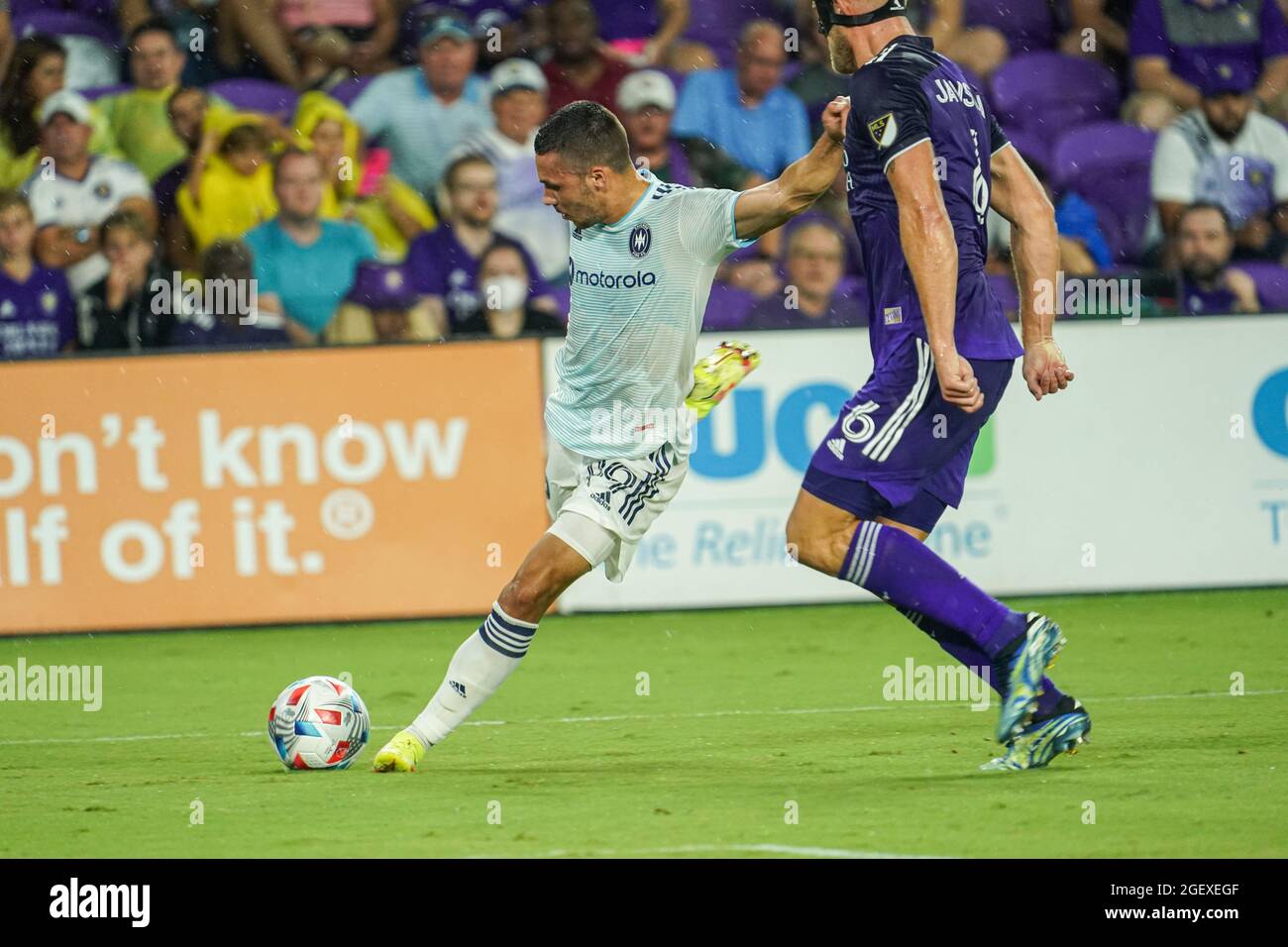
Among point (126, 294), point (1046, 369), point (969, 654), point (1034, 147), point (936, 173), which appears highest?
point (1034, 147)

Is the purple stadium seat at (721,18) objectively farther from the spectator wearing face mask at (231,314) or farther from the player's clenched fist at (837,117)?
the player's clenched fist at (837,117)

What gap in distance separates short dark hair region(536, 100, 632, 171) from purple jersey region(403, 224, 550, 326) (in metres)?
6.02

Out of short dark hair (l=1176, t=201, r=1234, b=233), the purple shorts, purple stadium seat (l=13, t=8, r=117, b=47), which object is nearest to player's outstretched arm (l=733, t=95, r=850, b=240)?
the purple shorts

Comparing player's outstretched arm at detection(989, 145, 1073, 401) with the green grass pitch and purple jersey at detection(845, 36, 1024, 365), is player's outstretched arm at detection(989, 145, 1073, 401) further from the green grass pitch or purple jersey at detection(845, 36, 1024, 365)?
the green grass pitch

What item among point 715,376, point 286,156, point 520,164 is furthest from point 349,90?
point 715,376

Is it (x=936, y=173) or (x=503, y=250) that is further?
(x=503, y=250)

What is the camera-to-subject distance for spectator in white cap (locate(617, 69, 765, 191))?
45.2 feet

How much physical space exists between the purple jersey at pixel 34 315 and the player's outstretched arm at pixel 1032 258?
7964 mm

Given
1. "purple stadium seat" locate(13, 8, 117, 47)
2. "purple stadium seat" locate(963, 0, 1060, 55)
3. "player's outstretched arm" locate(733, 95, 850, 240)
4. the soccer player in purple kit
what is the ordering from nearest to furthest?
the soccer player in purple kit
"player's outstretched arm" locate(733, 95, 850, 240)
"purple stadium seat" locate(13, 8, 117, 47)
"purple stadium seat" locate(963, 0, 1060, 55)

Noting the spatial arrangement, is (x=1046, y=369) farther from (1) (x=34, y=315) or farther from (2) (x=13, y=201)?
(2) (x=13, y=201)

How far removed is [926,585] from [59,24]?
10505 mm

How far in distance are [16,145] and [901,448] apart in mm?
9586

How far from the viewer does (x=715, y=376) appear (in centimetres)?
774
